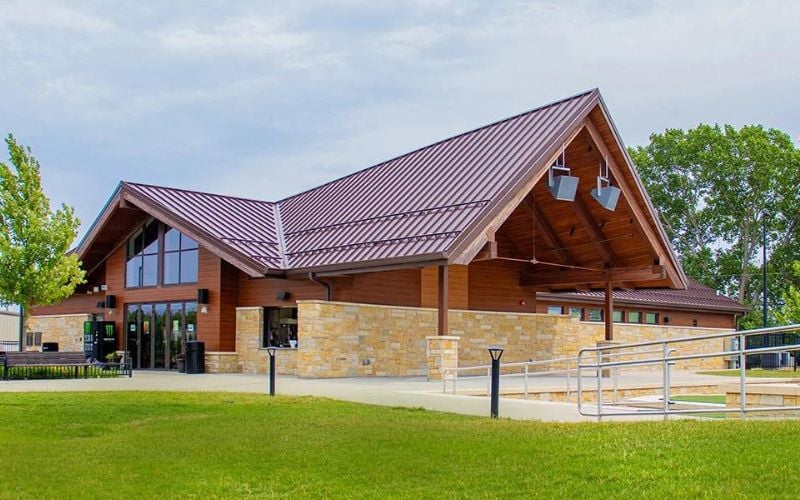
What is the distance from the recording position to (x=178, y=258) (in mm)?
25797

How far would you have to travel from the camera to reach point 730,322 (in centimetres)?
4059

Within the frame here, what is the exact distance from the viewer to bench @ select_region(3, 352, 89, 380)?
2023cm

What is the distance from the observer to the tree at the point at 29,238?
76.6 ft

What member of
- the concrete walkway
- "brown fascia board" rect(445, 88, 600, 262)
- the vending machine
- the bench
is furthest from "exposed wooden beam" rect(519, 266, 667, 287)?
the bench

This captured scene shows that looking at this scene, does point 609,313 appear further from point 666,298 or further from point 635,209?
point 666,298

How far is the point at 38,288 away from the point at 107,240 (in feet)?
15.1

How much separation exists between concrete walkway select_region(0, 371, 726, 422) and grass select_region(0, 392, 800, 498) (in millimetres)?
1524

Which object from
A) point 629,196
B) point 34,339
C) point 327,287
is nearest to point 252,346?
point 327,287

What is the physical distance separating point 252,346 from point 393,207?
214 inches

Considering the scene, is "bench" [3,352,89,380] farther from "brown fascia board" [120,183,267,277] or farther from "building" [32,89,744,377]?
"brown fascia board" [120,183,267,277]

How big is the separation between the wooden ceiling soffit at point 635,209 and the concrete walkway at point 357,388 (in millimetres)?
5144

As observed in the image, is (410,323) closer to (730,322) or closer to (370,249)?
(370,249)

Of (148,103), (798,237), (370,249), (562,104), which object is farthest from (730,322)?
(148,103)

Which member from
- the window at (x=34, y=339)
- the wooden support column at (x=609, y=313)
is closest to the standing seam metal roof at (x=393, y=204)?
the wooden support column at (x=609, y=313)
